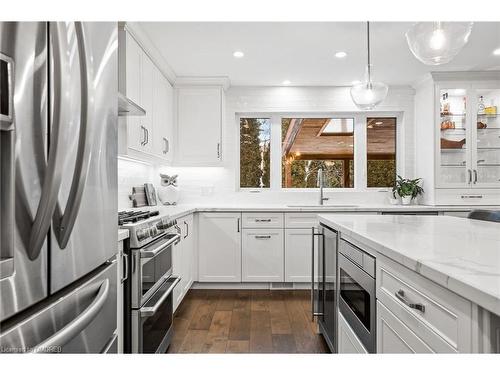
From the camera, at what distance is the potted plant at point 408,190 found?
3.85m

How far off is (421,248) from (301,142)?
131 inches

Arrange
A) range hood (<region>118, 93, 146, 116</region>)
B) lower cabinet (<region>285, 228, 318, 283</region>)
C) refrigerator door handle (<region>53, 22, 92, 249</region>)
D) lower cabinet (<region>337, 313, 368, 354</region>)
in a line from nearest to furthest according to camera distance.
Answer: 1. refrigerator door handle (<region>53, 22, 92, 249</region>)
2. lower cabinet (<region>337, 313, 368, 354</region>)
3. range hood (<region>118, 93, 146, 116</region>)
4. lower cabinet (<region>285, 228, 318, 283</region>)

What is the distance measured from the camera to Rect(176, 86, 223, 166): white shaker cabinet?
3846 millimetres

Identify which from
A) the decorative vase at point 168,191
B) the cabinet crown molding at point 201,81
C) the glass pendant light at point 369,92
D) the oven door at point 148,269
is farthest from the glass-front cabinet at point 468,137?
the oven door at point 148,269

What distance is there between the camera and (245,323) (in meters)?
2.66

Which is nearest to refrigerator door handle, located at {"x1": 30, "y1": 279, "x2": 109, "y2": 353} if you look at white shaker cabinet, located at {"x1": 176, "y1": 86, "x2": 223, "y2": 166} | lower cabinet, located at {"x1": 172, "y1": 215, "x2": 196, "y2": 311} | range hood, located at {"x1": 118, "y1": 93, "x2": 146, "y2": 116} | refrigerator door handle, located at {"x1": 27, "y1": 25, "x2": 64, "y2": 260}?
refrigerator door handle, located at {"x1": 27, "y1": 25, "x2": 64, "y2": 260}

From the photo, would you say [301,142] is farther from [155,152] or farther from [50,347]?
[50,347]

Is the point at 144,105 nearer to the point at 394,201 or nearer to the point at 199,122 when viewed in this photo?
the point at 199,122

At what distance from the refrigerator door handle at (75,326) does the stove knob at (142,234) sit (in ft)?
1.99

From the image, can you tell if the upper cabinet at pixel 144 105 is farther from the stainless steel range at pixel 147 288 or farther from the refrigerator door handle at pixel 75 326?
the refrigerator door handle at pixel 75 326

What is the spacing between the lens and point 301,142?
4301mm

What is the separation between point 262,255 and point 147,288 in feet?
6.20

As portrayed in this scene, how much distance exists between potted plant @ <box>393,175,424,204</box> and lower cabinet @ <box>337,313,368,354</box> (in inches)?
100.0

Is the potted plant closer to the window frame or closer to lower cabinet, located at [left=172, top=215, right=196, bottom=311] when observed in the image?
the window frame
